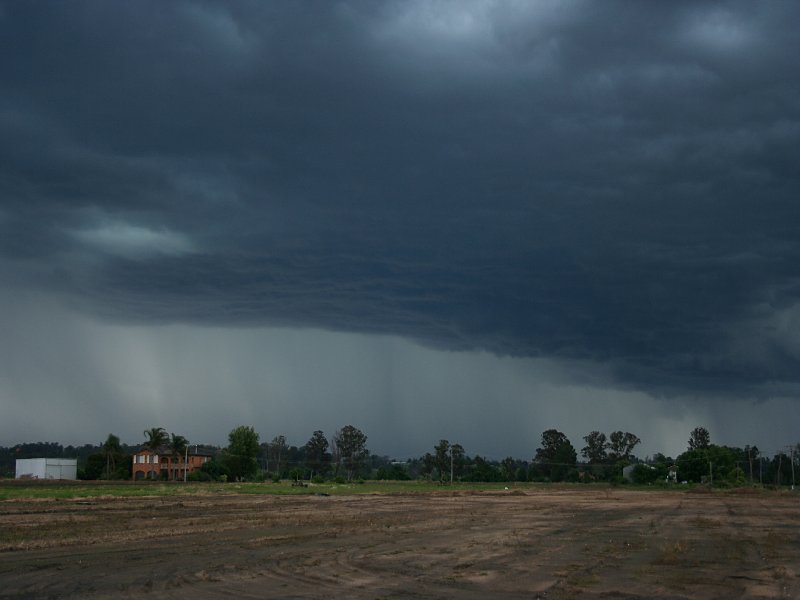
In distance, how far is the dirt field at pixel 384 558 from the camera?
65.7ft

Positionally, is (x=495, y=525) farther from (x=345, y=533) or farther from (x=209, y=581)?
(x=209, y=581)

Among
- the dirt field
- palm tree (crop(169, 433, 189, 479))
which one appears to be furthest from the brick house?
the dirt field

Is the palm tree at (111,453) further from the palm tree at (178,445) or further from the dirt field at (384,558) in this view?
the dirt field at (384,558)

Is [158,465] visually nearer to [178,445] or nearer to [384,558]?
[178,445]

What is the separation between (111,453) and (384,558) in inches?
5471

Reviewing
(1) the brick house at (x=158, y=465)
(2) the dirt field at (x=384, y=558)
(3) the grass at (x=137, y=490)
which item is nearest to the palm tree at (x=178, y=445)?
(1) the brick house at (x=158, y=465)

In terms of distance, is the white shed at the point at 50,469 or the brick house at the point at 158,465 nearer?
the white shed at the point at 50,469

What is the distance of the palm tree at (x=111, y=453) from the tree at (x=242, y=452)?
23009 mm

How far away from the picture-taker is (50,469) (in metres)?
165

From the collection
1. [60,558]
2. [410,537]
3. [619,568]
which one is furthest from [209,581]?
[410,537]

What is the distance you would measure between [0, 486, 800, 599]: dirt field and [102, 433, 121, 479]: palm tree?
110 metres

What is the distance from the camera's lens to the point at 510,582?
2139 centimetres

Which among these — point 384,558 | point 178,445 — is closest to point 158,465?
point 178,445

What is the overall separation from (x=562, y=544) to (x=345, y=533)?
33.5 feet
